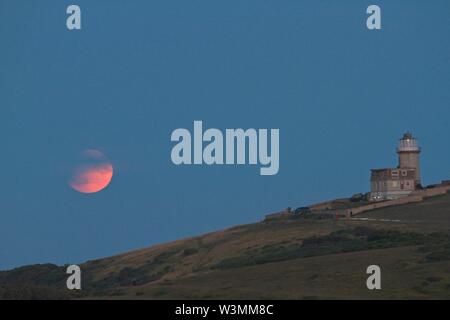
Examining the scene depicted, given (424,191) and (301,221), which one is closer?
(301,221)

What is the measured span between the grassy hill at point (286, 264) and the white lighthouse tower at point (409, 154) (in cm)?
770

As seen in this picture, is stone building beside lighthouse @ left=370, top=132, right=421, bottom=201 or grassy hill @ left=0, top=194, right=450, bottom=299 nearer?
grassy hill @ left=0, top=194, right=450, bottom=299

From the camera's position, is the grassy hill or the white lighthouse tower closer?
the grassy hill

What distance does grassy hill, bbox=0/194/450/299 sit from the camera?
52594 mm

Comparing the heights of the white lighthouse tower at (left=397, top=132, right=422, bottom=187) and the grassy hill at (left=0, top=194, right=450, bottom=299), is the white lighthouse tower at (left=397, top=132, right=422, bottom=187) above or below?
above

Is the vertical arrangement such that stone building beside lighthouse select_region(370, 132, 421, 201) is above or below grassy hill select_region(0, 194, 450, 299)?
above

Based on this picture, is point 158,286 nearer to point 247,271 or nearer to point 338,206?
point 247,271

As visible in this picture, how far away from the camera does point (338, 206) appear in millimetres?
97000

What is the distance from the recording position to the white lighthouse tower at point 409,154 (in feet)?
335

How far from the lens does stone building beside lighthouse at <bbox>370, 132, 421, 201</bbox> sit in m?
99.6

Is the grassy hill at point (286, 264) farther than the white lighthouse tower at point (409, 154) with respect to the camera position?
No
